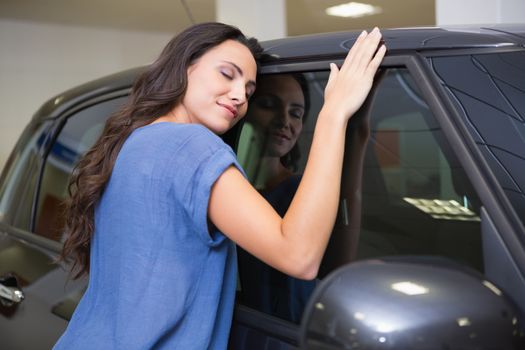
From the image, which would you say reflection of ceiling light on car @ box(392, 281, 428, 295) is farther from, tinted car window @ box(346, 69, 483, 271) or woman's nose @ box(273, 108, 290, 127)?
woman's nose @ box(273, 108, 290, 127)

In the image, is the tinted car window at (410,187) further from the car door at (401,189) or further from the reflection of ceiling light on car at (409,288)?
the reflection of ceiling light on car at (409,288)

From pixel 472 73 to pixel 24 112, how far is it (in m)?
9.26

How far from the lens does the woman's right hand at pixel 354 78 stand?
127 cm

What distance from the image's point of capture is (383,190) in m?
1.26

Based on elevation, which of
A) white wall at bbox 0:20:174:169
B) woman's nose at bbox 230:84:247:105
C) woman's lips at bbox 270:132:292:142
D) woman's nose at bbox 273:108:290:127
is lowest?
white wall at bbox 0:20:174:169

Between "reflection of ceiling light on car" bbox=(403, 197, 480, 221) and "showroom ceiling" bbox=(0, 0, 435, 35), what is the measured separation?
8180 mm

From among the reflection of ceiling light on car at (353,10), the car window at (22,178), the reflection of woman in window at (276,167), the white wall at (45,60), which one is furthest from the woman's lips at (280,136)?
the white wall at (45,60)

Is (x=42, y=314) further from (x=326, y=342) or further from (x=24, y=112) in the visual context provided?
(x=24, y=112)

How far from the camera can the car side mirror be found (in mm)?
875

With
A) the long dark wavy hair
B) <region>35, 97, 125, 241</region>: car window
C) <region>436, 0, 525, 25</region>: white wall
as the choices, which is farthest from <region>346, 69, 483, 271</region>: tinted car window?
<region>436, 0, 525, 25</region>: white wall

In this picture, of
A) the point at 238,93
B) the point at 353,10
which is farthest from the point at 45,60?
the point at 238,93

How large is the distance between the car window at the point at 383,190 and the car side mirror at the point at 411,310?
0.57 feet

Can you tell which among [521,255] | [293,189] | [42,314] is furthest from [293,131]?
[42,314]

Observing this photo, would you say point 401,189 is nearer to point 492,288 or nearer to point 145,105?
point 492,288
